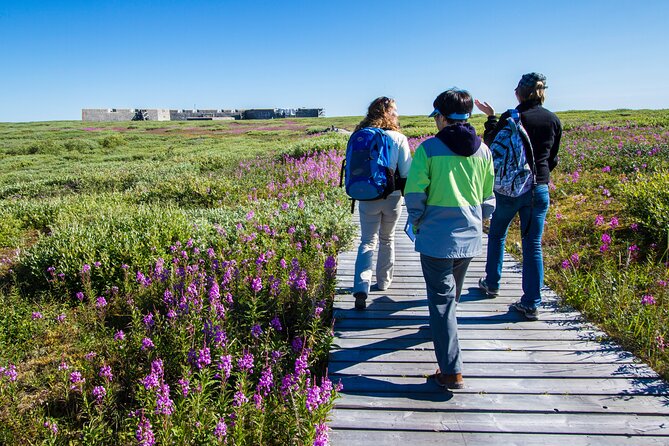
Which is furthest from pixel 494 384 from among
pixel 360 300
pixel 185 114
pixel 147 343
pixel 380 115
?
pixel 185 114

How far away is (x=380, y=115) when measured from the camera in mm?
4543

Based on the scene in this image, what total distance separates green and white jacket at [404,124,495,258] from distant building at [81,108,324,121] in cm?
11238

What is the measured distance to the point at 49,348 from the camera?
16.4 ft

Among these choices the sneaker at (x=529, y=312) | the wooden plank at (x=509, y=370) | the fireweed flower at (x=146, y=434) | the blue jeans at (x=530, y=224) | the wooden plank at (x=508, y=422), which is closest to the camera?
the fireweed flower at (x=146, y=434)

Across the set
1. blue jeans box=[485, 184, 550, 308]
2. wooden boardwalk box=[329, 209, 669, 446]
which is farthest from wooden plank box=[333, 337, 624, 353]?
blue jeans box=[485, 184, 550, 308]

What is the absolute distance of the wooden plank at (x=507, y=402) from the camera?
3.25 meters

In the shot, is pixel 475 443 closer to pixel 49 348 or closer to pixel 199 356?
pixel 199 356

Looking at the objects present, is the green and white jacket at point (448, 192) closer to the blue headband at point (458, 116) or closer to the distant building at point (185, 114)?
the blue headband at point (458, 116)

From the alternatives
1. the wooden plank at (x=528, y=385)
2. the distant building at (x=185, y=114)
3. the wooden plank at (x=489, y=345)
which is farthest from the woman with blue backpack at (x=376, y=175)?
the distant building at (x=185, y=114)

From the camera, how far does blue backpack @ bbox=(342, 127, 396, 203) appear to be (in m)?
4.38

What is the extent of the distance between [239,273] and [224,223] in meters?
3.05

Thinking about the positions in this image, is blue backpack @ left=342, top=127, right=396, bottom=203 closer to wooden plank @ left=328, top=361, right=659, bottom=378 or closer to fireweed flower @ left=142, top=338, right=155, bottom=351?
wooden plank @ left=328, top=361, right=659, bottom=378

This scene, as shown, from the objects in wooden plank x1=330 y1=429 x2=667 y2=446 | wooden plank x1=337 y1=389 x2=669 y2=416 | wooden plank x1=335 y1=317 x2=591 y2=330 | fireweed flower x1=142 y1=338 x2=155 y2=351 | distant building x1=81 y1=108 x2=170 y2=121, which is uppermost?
distant building x1=81 y1=108 x2=170 y2=121

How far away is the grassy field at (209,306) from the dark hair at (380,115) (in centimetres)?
167
